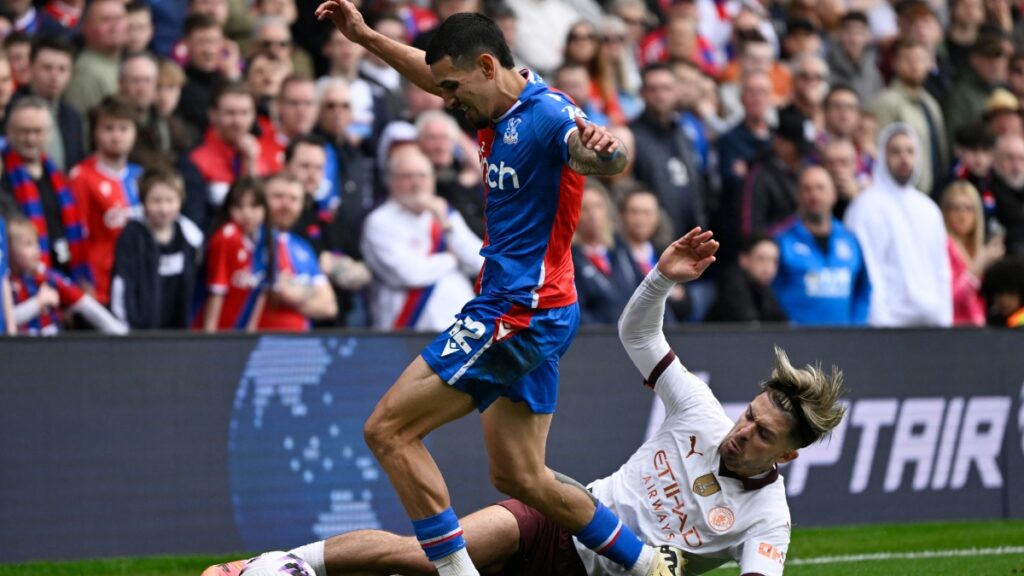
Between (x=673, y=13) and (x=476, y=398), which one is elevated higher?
(x=476, y=398)

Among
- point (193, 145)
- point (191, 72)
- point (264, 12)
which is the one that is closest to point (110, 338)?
point (193, 145)

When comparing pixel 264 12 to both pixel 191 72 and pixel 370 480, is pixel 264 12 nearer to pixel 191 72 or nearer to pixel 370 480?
pixel 191 72

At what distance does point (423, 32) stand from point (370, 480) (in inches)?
183

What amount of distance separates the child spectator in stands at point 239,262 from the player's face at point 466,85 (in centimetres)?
408

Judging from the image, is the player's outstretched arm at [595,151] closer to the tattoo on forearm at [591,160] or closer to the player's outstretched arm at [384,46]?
the tattoo on forearm at [591,160]

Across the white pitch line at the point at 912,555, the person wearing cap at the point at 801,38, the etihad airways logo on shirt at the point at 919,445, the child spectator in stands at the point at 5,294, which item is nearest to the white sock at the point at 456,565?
the white pitch line at the point at 912,555

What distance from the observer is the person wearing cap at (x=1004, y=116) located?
1469 cm

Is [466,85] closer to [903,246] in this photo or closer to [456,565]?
[456,565]

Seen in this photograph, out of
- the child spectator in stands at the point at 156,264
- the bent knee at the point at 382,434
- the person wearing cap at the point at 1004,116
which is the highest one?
the bent knee at the point at 382,434

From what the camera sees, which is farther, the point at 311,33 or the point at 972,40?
the point at 972,40

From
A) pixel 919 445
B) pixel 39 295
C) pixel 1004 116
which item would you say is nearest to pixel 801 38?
pixel 1004 116

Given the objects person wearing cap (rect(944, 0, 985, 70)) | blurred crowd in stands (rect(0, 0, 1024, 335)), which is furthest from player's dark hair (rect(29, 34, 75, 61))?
person wearing cap (rect(944, 0, 985, 70))

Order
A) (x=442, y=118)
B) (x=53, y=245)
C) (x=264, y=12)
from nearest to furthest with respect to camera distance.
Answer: (x=53, y=245)
(x=442, y=118)
(x=264, y=12)

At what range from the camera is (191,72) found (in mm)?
11891
